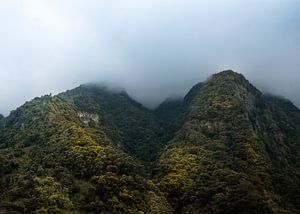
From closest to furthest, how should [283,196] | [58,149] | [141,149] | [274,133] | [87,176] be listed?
[87,176]
[58,149]
[283,196]
[141,149]
[274,133]

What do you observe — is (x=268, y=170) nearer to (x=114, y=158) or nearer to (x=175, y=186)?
(x=175, y=186)

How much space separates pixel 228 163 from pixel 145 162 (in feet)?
97.2

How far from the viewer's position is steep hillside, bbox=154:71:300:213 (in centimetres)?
14188

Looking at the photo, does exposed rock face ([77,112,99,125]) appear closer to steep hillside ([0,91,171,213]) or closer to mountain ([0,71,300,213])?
mountain ([0,71,300,213])

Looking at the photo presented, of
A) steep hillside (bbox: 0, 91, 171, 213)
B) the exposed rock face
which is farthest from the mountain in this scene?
the exposed rock face

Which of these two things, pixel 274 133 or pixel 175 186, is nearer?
pixel 175 186

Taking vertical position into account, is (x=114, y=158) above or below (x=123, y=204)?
above

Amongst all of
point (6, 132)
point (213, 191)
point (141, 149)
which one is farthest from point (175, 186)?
point (6, 132)

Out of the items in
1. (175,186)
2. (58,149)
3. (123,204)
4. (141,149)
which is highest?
(141,149)

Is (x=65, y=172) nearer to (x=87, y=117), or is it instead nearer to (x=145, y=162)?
(x=145, y=162)

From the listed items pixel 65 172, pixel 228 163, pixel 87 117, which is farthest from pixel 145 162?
pixel 65 172

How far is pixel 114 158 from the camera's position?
467ft

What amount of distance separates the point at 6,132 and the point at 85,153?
1567 inches

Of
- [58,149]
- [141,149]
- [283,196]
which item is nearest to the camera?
[58,149]
